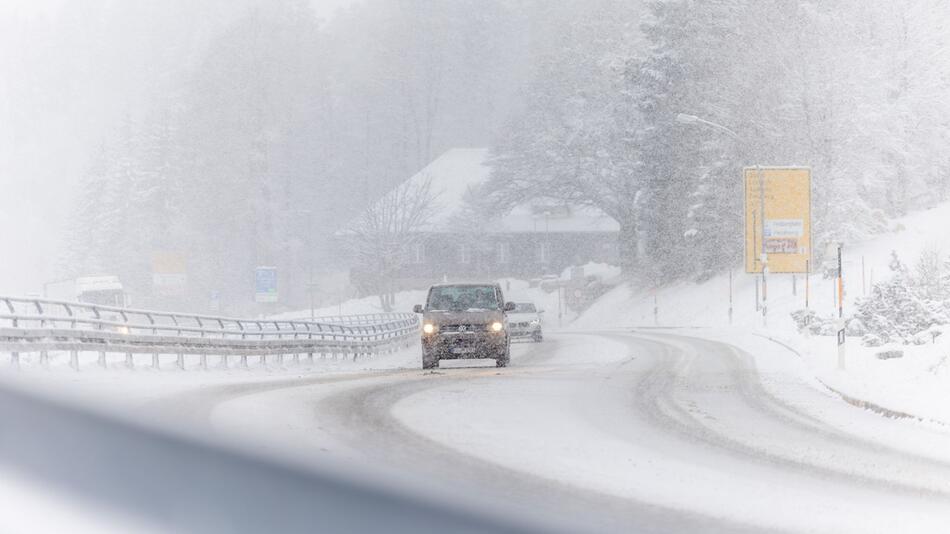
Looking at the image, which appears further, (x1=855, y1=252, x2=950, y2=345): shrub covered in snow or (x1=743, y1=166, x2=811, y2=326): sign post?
(x1=743, y1=166, x2=811, y2=326): sign post

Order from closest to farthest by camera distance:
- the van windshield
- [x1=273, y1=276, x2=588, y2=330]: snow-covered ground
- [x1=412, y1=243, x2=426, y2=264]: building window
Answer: the van windshield → [x1=273, y1=276, x2=588, y2=330]: snow-covered ground → [x1=412, y1=243, x2=426, y2=264]: building window

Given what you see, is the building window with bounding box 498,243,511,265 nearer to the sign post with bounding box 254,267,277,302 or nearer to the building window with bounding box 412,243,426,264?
the building window with bounding box 412,243,426,264

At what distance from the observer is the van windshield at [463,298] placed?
2862 cm

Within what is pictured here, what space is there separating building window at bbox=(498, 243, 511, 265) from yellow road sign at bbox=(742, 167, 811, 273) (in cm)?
5575

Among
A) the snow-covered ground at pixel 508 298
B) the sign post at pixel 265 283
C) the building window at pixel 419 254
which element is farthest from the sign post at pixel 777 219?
the building window at pixel 419 254

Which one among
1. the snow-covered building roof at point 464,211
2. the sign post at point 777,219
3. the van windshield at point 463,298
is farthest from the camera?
the snow-covered building roof at point 464,211

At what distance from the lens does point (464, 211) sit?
348 ft

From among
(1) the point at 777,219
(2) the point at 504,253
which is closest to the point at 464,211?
(2) the point at 504,253

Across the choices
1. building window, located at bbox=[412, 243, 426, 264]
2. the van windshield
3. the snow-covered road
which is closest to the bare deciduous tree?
building window, located at bbox=[412, 243, 426, 264]

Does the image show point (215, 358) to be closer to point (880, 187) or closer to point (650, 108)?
point (880, 187)

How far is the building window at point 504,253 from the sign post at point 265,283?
89.6ft

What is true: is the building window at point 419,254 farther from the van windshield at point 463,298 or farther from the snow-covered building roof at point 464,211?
the van windshield at point 463,298

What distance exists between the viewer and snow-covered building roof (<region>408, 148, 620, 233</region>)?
106 metres

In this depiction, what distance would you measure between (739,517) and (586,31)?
84346 millimetres
